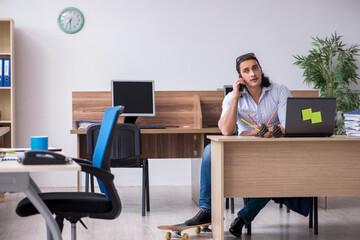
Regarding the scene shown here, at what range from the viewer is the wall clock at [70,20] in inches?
224

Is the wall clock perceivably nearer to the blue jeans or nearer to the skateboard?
the blue jeans

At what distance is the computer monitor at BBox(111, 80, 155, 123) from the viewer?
4.51 meters

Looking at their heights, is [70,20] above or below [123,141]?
above

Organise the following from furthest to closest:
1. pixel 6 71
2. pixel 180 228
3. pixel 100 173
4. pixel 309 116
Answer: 1. pixel 6 71
2. pixel 180 228
3. pixel 309 116
4. pixel 100 173

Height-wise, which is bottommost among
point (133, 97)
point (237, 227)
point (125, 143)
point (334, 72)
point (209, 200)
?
point (237, 227)

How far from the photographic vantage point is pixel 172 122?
4.68 m

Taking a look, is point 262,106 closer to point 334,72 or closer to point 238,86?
point 238,86

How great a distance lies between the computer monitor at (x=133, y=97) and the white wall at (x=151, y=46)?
1.26 m

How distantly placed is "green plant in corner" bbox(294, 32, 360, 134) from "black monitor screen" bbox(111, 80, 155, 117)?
2.13 meters

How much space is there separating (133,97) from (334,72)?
2.49 m

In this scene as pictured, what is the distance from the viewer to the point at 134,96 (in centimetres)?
455

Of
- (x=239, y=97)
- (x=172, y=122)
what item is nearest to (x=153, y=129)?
(x=172, y=122)

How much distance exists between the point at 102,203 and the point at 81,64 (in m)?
3.92

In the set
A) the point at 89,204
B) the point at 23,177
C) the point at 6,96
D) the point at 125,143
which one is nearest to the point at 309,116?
the point at 89,204
